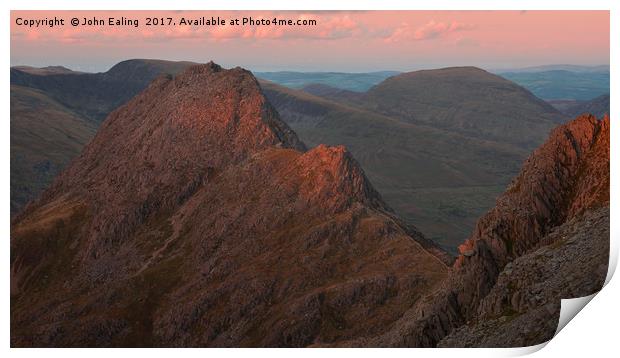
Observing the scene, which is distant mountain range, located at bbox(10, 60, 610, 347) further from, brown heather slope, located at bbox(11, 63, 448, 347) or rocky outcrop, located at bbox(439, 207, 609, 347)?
brown heather slope, located at bbox(11, 63, 448, 347)

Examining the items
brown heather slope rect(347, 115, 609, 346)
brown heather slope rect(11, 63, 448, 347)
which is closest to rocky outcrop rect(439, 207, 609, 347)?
brown heather slope rect(347, 115, 609, 346)

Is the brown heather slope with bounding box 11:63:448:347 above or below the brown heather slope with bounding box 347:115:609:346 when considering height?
below

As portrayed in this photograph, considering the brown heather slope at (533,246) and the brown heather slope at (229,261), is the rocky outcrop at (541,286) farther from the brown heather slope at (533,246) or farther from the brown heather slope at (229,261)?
the brown heather slope at (229,261)

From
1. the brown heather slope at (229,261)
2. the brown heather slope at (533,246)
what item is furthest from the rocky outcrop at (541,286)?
the brown heather slope at (229,261)

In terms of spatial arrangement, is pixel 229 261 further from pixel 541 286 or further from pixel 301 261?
pixel 541 286

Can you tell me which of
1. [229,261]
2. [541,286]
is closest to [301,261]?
[229,261]
